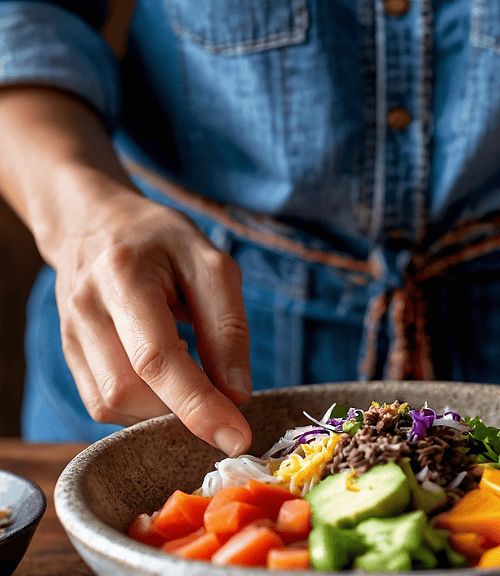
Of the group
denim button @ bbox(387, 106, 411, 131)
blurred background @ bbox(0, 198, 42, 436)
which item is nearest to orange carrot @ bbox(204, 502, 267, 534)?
denim button @ bbox(387, 106, 411, 131)

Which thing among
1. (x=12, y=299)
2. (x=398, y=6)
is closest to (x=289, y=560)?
(x=398, y=6)

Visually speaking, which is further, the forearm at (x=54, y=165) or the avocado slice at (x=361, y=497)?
the forearm at (x=54, y=165)

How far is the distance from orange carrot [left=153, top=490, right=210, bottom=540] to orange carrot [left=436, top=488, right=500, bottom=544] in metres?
0.26

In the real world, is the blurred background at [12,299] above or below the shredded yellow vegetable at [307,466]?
below

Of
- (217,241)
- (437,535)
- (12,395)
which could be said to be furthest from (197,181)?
(12,395)

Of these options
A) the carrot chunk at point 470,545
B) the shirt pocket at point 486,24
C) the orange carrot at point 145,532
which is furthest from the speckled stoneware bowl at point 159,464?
the shirt pocket at point 486,24

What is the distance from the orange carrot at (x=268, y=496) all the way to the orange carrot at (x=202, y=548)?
0.26 feet

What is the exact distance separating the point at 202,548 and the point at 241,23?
1.17 meters

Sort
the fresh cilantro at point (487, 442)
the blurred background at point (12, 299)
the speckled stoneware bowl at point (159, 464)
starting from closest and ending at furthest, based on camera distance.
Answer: the speckled stoneware bowl at point (159, 464) → the fresh cilantro at point (487, 442) → the blurred background at point (12, 299)

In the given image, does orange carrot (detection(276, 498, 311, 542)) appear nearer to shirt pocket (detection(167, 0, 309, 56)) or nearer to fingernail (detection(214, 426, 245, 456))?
fingernail (detection(214, 426, 245, 456))

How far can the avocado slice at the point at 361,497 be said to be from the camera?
0.61 meters

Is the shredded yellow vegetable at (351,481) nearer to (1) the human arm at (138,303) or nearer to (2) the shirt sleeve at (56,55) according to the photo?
(1) the human arm at (138,303)

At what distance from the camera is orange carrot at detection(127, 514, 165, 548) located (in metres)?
0.72

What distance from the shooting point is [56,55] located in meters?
1.46
